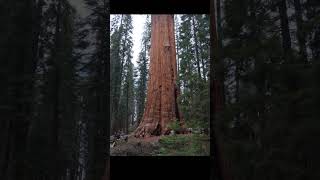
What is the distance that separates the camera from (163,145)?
29.5 feet

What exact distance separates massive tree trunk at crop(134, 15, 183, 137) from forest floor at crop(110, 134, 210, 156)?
22 cm

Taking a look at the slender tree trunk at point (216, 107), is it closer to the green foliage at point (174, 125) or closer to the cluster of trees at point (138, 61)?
the green foliage at point (174, 125)

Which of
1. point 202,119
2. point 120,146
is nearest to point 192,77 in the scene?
point 202,119

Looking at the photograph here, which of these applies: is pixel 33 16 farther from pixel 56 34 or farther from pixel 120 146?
pixel 120 146

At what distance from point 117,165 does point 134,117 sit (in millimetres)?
20307

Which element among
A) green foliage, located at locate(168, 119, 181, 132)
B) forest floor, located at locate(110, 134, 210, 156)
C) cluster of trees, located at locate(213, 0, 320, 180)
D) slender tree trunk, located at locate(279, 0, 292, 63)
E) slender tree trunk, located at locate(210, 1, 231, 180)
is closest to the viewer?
cluster of trees, located at locate(213, 0, 320, 180)

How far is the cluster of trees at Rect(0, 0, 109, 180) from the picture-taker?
2697 mm

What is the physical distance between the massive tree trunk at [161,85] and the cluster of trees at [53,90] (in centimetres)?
612

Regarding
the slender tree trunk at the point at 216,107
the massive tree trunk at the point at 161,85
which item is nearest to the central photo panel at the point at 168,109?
the massive tree trunk at the point at 161,85

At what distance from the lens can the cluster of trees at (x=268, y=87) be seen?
8.16 feet

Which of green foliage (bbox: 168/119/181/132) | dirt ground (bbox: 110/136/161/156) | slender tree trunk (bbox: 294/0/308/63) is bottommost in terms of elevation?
dirt ground (bbox: 110/136/161/156)

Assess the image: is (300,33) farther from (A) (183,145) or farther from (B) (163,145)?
(A) (183,145)

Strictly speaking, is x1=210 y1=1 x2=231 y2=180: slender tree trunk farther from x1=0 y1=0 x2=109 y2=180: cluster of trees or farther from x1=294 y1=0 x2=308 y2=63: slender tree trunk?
x1=0 y1=0 x2=109 y2=180: cluster of trees

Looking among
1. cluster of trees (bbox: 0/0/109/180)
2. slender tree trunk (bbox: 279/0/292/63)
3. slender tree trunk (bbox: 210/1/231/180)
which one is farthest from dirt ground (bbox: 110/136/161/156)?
slender tree trunk (bbox: 279/0/292/63)
